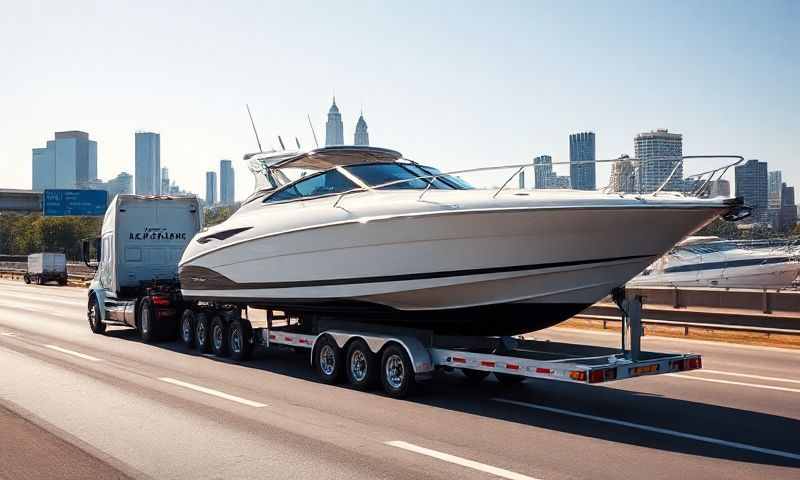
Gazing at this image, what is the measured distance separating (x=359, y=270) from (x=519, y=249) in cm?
239

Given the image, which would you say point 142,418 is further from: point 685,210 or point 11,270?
point 11,270

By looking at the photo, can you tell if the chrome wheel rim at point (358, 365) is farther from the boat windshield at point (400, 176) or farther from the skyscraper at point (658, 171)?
the skyscraper at point (658, 171)

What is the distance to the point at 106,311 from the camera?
19172 mm

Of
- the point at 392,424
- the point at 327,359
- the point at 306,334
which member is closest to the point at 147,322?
the point at 306,334

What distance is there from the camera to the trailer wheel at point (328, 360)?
11648 millimetres

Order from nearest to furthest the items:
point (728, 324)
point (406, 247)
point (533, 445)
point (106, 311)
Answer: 1. point (533, 445)
2. point (406, 247)
3. point (728, 324)
4. point (106, 311)

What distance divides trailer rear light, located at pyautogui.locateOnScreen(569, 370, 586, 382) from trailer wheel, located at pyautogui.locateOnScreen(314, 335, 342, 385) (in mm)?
3900

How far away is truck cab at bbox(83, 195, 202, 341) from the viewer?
18828 mm

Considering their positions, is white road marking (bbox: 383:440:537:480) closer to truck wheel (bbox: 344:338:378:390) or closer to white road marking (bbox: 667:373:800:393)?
truck wheel (bbox: 344:338:378:390)

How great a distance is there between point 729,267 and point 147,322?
29.7 metres

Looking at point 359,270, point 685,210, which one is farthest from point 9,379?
point 685,210

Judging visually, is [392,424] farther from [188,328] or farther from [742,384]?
[188,328]

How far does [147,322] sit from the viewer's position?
17.4 meters

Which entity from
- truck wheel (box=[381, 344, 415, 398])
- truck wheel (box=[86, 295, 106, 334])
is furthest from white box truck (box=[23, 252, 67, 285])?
truck wheel (box=[381, 344, 415, 398])
